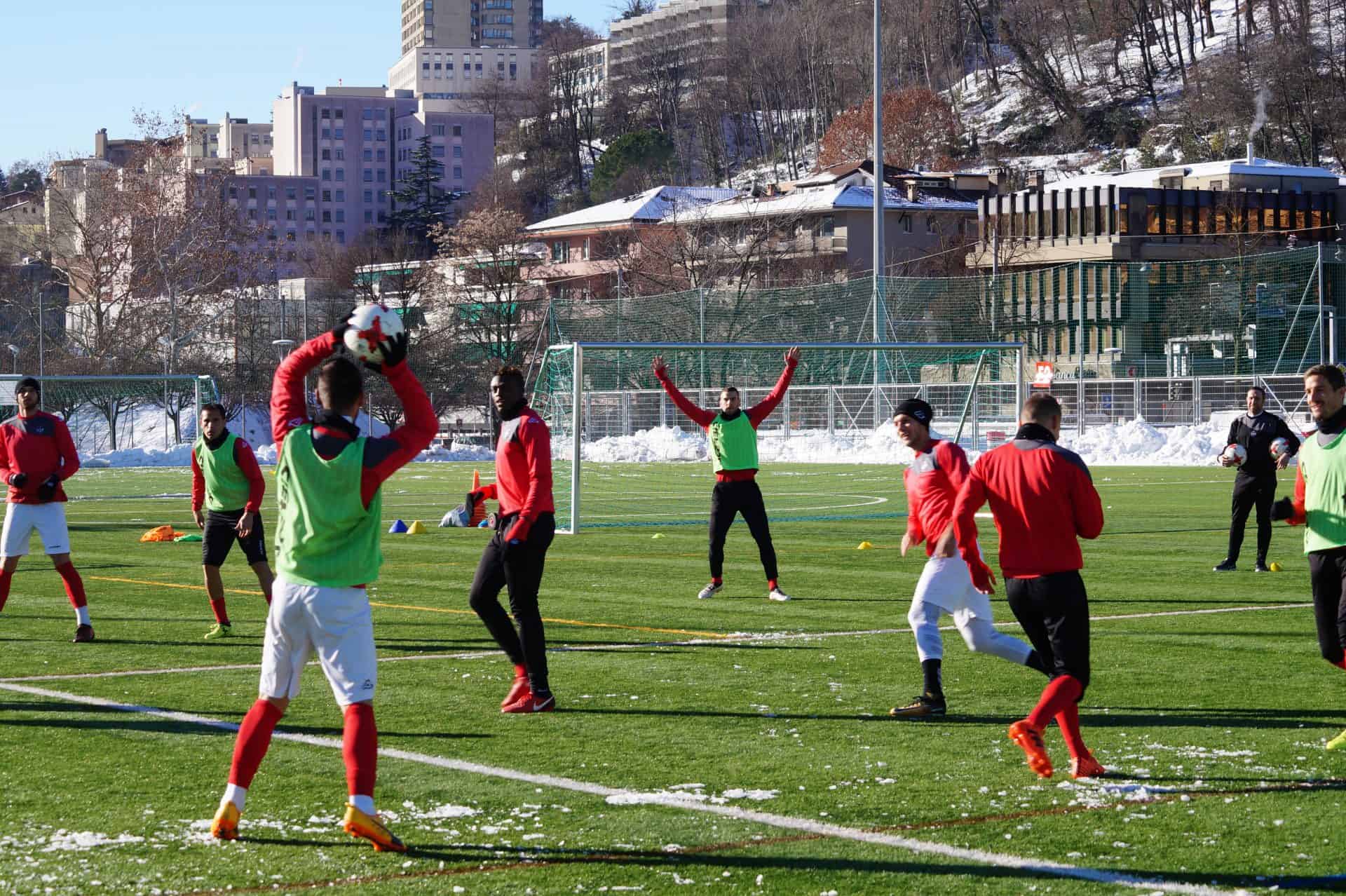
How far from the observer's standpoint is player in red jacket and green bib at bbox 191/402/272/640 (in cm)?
1409

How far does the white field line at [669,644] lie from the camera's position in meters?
11.9

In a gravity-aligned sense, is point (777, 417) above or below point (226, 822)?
above

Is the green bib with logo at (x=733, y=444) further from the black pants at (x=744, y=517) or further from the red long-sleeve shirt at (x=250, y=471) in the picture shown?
the red long-sleeve shirt at (x=250, y=471)

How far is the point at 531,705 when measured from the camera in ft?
33.7

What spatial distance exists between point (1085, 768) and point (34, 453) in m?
9.02

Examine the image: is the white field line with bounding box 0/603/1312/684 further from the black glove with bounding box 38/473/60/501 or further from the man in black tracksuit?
the man in black tracksuit

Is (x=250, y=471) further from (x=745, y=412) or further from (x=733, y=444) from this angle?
(x=745, y=412)

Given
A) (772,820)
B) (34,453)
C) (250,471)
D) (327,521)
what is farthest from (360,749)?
(34,453)

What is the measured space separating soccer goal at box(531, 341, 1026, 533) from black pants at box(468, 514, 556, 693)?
2174 centimetres

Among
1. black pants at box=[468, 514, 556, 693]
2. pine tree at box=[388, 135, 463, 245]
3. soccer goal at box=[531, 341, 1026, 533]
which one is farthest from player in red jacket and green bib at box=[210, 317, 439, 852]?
pine tree at box=[388, 135, 463, 245]

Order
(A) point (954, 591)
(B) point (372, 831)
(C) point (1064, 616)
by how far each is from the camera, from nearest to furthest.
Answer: (B) point (372, 831), (C) point (1064, 616), (A) point (954, 591)

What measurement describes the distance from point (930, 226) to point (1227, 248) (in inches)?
757

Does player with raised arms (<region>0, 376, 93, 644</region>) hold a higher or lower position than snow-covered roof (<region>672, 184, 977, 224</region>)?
lower

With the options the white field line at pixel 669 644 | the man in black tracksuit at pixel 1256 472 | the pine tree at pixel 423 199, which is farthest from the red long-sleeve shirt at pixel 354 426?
the pine tree at pixel 423 199
